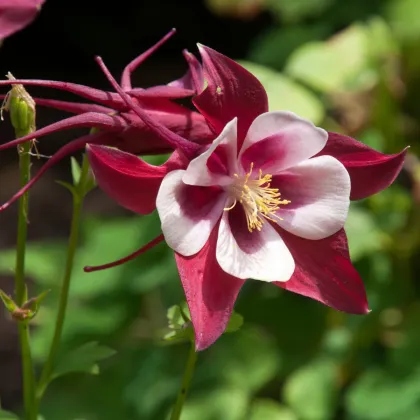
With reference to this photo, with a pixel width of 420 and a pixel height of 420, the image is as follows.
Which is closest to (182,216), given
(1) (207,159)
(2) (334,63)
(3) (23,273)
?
(1) (207,159)

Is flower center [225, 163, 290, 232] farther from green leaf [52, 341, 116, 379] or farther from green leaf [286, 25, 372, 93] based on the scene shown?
green leaf [286, 25, 372, 93]

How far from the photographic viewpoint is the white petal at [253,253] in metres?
0.77

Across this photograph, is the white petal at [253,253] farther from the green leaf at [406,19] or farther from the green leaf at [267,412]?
the green leaf at [406,19]

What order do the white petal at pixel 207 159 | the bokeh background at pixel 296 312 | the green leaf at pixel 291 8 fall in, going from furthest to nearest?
the green leaf at pixel 291 8 < the bokeh background at pixel 296 312 < the white petal at pixel 207 159

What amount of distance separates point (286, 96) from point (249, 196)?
0.80 meters

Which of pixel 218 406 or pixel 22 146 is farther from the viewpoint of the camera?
pixel 218 406

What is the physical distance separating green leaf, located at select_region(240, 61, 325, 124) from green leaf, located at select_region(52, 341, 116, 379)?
2.48ft

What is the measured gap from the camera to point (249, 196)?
0.83 metres

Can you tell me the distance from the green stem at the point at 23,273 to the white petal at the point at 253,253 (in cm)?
18

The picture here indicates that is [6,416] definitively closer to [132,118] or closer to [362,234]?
[132,118]

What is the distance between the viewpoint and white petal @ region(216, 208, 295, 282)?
774 millimetres

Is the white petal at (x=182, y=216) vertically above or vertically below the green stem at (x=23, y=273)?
above

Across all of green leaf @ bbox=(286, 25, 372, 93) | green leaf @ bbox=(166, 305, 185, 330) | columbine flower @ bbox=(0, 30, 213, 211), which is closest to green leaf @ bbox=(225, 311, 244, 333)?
green leaf @ bbox=(166, 305, 185, 330)

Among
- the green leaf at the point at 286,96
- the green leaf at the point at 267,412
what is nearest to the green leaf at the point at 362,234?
the green leaf at the point at 286,96
